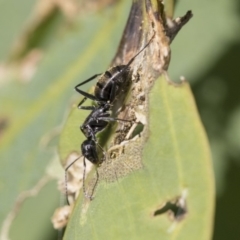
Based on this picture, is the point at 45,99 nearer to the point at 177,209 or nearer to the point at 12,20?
the point at 12,20

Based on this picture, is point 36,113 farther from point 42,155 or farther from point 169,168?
point 169,168

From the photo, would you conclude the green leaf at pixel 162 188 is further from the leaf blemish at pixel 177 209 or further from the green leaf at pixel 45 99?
the green leaf at pixel 45 99

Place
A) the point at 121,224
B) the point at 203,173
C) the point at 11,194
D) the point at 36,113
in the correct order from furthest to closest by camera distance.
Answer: the point at 36,113
the point at 11,194
the point at 121,224
the point at 203,173

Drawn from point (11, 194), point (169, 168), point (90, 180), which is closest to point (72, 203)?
point (90, 180)

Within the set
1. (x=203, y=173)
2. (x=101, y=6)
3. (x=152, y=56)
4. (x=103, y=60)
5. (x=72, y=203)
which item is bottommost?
(x=203, y=173)

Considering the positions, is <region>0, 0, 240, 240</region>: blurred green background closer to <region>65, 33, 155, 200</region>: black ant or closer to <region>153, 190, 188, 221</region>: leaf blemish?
<region>65, 33, 155, 200</region>: black ant

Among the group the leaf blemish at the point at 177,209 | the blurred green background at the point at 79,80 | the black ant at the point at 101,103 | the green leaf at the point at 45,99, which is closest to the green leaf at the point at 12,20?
the blurred green background at the point at 79,80
